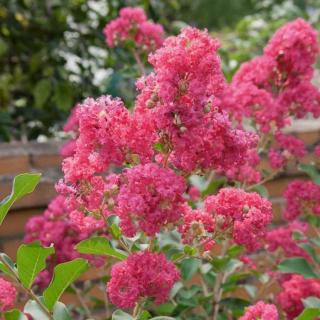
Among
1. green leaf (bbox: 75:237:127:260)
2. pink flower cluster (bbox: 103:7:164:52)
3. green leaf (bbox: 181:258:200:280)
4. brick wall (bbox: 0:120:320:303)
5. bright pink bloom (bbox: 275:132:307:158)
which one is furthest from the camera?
brick wall (bbox: 0:120:320:303)

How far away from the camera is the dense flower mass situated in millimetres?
714

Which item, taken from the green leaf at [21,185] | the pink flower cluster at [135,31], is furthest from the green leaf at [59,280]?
the pink flower cluster at [135,31]

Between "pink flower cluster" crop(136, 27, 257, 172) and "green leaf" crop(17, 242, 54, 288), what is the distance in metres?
0.20

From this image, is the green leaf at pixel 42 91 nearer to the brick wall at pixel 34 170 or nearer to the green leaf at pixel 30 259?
the brick wall at pixel 34 170

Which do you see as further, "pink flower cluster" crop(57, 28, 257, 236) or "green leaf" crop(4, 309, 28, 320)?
"green leaf" crop(4, 309, 28, 320)

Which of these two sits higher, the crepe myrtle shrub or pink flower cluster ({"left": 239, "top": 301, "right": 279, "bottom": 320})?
the crepe myrtle shrub

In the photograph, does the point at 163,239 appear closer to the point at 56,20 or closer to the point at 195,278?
the point at 195,278

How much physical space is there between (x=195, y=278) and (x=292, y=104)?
2.15ft

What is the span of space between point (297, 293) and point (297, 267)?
81 millimetres

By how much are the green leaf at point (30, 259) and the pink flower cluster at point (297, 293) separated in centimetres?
57

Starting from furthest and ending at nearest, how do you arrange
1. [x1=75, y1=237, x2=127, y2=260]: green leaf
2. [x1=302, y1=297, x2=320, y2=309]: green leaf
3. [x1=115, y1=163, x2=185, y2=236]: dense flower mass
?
[x1=302, y1=297, x2=320, y2=309]: green leaf, [x1=75, y1=237, x2=127, y2=260]: green leaf, [x1=115, y1=163, x2=185, y2=236]: dense flower mass

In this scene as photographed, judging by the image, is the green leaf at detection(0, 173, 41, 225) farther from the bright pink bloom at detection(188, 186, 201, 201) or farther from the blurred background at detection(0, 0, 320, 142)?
the blurred background at detection(0, 0, 320, 142)

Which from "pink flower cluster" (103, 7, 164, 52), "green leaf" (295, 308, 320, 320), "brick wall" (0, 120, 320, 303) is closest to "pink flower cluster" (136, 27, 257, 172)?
"green leaf" (295, 308, 320, 320)

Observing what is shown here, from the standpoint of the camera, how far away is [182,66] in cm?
75
